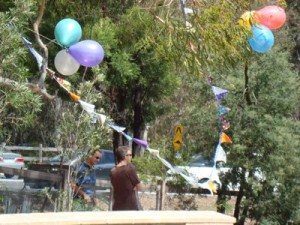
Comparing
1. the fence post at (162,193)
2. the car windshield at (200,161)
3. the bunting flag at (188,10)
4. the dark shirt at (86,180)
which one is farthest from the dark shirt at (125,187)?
the car windshield at (200,161)

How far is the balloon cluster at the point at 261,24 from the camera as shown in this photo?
9667mm

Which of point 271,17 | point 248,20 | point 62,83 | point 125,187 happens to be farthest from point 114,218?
point 271,17

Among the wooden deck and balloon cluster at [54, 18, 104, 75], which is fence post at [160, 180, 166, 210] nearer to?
balloon cluster at [54, 18, 104, 75]

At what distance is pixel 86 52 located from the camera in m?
8.94

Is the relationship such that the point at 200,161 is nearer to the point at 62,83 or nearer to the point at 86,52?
the point at 62,83

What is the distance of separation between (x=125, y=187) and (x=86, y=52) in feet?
5.94

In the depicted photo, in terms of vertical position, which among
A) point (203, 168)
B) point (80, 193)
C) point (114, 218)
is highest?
point (203, 168)

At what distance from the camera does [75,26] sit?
9.11 m

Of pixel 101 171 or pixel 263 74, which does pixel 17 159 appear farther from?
pixel 263 74

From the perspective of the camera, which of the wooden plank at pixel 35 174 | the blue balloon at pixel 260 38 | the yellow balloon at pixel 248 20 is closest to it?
the yellow balloon at pixel 248 20

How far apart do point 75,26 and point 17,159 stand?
17.9 metres

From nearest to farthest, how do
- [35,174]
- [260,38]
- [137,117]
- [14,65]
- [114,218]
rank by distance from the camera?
1. [114,218]
2. [14,65]
3. [260,38]
4. [35,174]
5. [137,117]

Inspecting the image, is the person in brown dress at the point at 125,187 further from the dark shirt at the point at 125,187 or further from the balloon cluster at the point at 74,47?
the balloon cluster at the point at 74,47

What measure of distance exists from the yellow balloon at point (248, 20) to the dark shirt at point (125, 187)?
8.33 ft
